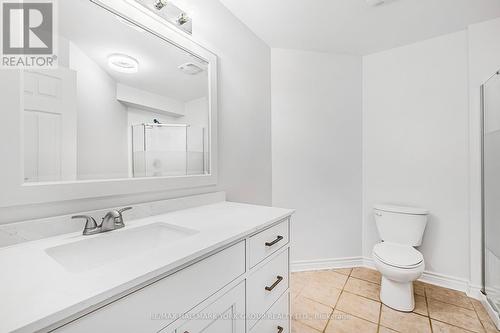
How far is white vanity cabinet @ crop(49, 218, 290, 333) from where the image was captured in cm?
55

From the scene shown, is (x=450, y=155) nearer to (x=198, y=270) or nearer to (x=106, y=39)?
(x=198, y=270)

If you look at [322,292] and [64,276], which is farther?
[322,292]

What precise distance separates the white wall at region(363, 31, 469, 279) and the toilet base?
627mm

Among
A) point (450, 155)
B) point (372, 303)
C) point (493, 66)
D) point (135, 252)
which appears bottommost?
point (372, 303)

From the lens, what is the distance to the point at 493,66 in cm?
184

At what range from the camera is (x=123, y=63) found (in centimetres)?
112

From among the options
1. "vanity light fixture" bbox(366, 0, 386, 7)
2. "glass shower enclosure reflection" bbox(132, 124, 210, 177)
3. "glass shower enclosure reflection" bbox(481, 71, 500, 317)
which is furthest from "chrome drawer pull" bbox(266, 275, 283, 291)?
"vanity light fixture" bbox(366, 0, 386, 7)

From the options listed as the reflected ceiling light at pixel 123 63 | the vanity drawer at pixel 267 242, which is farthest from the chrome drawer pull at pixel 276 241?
the reflected ceiling light at pixel 123 63

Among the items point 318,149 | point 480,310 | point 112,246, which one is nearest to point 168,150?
point 112,246

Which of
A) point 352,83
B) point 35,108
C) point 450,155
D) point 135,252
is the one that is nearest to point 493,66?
point 450,155

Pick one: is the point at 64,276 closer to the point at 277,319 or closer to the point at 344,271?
the point at 277,319

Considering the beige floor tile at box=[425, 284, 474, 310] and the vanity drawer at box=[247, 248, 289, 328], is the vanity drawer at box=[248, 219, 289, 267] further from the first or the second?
the beige floor tile at box=[425, 284, 474, 310]

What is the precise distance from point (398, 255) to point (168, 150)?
6.19 feet

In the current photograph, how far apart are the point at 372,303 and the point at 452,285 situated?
0.85 metres
